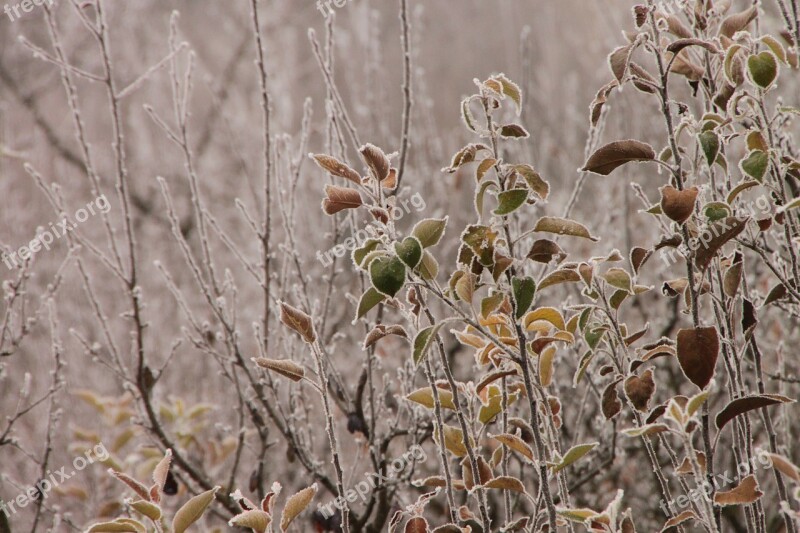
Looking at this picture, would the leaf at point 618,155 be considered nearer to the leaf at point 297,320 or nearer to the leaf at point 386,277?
the leaf at point 386,277

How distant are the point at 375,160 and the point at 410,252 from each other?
0.24m

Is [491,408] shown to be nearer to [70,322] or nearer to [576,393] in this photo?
[576,393]

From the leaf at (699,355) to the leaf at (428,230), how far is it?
1.40ft

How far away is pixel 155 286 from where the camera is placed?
6035 millimetres

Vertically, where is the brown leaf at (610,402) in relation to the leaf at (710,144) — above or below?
below

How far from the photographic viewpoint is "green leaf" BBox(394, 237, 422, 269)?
105cm

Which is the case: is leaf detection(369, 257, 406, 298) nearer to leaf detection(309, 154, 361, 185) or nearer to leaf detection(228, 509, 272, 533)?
leaf detection(309, 154, 361, 185)

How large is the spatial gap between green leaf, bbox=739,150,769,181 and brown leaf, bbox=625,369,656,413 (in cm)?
37

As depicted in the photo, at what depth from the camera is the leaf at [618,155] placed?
1.16m

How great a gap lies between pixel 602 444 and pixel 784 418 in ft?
2.14

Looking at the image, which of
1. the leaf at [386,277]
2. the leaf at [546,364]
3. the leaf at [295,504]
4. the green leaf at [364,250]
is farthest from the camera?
the leaf at [546,364]

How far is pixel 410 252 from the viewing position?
41.6 inches

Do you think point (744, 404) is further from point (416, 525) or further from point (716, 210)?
point (416, 525)

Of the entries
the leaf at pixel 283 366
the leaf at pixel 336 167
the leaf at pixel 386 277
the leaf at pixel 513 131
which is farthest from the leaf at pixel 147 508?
the leaf at pixel 513 131
